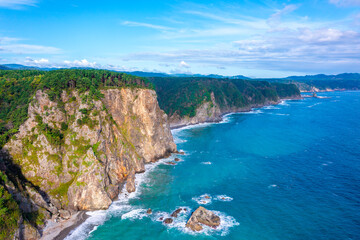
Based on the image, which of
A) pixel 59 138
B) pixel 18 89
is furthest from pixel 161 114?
pixel 18 89

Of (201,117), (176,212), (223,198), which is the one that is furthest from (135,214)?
(201,117)

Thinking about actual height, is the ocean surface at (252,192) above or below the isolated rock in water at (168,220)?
above

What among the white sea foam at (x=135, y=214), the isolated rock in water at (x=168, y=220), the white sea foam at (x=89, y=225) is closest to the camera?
the white sea foam at (x=89, y=225)

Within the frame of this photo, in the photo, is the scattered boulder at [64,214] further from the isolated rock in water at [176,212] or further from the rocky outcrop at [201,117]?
the rocky outcrop at [201,117]

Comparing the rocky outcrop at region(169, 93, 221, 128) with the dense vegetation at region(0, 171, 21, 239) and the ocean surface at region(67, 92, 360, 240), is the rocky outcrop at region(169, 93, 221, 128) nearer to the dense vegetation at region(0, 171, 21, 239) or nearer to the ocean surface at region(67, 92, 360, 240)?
the ocean surface at region(67, 92, 360, 240)

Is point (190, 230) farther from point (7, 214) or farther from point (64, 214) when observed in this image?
point (7, 214)

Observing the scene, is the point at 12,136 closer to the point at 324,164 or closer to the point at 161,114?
the point at 161,114

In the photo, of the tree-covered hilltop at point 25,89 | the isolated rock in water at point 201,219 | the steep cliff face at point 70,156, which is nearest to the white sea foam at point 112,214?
the steep cliff face at point 70,156

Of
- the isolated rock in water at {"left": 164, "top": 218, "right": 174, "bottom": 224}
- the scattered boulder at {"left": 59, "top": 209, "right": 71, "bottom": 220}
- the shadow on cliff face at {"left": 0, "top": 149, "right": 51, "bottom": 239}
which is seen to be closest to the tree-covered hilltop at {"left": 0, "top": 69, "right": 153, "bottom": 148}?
the shadow on cliff face at {"left": 0, "top": 149, "right": 51, "bottom": 239}
